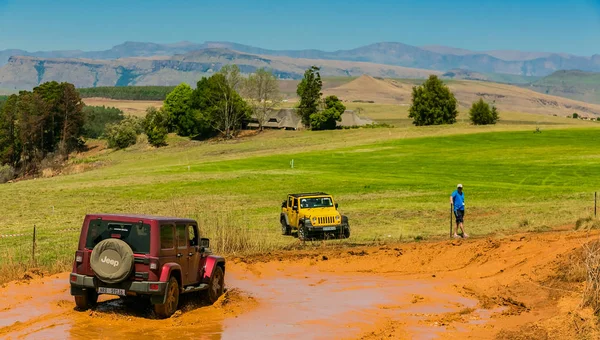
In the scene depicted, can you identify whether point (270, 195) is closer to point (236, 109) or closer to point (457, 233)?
point (457, 233)

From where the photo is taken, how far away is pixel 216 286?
18188mm

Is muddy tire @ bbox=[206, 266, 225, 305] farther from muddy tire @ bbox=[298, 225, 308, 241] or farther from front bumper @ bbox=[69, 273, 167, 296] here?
muddy tire @ bbox=[298, 225, 308, 241]

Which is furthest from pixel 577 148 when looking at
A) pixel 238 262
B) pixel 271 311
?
pixel 271 311

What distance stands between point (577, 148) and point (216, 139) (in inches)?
2675

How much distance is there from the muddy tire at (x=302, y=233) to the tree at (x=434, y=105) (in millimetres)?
106674

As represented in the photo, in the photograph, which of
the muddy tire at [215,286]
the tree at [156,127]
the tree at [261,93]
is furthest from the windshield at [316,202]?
the tree at [261,93]

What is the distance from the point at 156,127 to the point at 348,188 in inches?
2970

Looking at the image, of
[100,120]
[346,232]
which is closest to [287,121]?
[100,120]

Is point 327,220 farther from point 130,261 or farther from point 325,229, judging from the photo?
point 130,261

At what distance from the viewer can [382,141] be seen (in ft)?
309

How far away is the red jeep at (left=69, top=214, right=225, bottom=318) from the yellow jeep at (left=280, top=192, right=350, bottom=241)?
1505 centimetres

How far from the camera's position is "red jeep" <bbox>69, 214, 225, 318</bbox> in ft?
50.0

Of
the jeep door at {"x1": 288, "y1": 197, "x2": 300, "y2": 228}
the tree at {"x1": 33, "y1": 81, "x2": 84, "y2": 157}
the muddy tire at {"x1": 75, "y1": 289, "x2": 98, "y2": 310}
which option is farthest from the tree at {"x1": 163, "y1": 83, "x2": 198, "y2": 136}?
the muddy tire at {"x1": 75, "y1": 289, "x2": 98, "y2": 310}

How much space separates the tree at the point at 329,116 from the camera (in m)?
133
